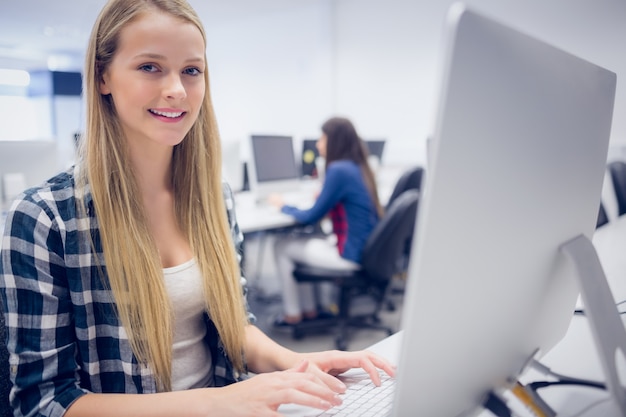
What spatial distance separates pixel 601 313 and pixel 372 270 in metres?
1.82

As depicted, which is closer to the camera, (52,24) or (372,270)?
(372,270)

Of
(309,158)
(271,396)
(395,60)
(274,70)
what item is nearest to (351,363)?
(271,396)

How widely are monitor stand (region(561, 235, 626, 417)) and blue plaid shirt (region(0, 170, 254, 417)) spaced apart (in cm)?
65

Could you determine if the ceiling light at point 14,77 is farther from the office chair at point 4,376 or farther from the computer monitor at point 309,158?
the office chair at point 4,376

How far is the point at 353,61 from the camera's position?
17.8 feet

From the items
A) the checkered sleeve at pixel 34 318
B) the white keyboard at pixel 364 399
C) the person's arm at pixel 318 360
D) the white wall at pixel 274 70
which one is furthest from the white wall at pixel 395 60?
the checkered sleeve at pixel 34 318

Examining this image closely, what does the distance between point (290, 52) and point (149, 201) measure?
5223mm

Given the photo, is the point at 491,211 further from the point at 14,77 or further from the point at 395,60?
the point at 14,77

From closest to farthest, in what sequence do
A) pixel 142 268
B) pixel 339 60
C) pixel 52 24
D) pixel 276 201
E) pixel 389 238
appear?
pixel 142 268
pixel 389 238
pixel 276 201
pixel 339 60
pixel 52 24

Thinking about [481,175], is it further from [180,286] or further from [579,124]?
[180,286]

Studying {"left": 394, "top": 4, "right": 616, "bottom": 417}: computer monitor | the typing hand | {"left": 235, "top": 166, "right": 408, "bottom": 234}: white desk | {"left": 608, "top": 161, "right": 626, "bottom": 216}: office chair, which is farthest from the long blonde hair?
{"left": 608, "top": 161, "right": 626, "bottom": 216}: office chair

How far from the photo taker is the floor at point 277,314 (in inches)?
103

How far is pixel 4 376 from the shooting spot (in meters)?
0.69

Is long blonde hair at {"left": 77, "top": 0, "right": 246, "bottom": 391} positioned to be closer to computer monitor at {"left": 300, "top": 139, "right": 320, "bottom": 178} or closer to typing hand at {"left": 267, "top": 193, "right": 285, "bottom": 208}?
typing hand at {"left": 267, "top": 193, "right": 285, "bottom": 208}
